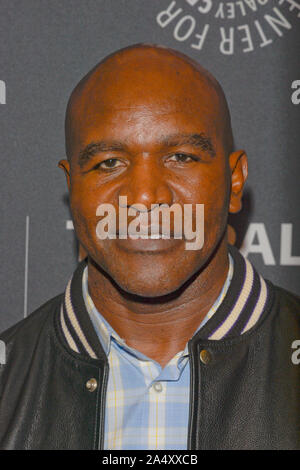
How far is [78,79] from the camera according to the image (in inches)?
50.1

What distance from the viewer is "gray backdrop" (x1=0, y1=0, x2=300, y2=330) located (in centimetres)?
125

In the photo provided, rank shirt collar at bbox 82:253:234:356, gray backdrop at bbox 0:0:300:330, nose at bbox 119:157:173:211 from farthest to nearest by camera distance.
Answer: gray backdrop at bbox 0:0:300:330 → shirt collar at bbox 82:253:234:356 → nose at bbox 119:157:173:211

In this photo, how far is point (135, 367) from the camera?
94 cm

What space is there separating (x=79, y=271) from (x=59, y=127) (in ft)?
1.20

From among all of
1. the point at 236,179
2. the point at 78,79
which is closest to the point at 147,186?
the point at 236,179

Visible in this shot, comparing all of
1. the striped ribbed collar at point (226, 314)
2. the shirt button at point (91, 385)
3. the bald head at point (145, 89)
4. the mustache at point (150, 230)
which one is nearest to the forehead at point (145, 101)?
the bald head at point (145, 89)

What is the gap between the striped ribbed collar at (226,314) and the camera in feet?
3.00

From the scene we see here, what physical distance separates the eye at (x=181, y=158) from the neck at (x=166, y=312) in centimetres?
15

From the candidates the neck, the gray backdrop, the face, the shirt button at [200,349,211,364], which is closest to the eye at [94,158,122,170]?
the face

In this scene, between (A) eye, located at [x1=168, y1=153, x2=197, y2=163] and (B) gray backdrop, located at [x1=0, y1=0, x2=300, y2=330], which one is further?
(B) gray backdrop, located at [x1=0, y1=0, x2=300, y2=330]

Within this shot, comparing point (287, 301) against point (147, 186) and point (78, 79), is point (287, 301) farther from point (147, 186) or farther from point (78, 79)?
point (78, 79)

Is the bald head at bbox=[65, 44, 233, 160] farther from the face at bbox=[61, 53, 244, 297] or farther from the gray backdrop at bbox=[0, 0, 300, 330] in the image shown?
the gray backdrop at bbox=[0, 0, 300, 330]

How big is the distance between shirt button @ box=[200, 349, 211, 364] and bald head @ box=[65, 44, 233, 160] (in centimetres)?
29

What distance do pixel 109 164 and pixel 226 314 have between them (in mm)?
272
